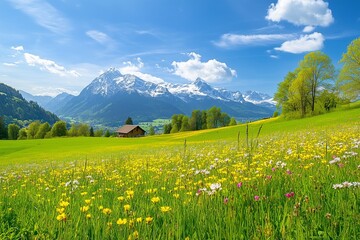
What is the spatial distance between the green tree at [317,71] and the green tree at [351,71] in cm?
1108

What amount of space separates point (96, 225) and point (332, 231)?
2102 mm

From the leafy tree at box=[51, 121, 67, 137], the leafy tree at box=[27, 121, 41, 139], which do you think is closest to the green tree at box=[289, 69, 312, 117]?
the leafy tree at box=[51, 121, 67, 137]

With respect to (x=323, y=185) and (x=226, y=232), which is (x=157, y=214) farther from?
(x=323, y=185)

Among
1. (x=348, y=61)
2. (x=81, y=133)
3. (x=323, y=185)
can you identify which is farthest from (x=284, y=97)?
(x=81, y=133)

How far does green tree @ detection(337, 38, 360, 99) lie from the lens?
201ft

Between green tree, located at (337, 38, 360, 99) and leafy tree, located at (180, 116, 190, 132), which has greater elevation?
green tree, located at (337, 38, 360, 99)

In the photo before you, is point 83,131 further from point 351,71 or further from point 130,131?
point 351,71

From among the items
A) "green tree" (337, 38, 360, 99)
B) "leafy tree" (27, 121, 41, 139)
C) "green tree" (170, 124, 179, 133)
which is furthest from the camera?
"green tree" (170, 124, 179, 133)

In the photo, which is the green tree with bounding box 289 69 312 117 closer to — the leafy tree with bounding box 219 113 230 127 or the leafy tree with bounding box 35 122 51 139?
the leafy tree with bounding box 219 113 230 127

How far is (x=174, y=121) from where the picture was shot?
15688 centimetres

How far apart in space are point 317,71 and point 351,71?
43.5ft

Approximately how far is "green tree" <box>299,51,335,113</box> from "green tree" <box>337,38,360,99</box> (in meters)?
11.1

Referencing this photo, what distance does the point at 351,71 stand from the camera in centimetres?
6216

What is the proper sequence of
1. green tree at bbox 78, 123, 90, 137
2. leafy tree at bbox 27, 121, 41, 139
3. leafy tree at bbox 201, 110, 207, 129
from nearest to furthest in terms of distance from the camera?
leafy tree at bbox 27, 121, 41, 139 < green tree at bbox 78, 123, 90, 137 < leafy tree at bbox 201, 110, 207, 129
